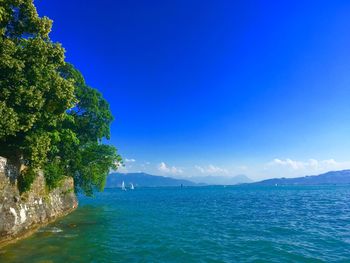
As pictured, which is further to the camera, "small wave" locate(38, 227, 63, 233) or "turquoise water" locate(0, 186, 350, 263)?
"small wave" locate(38, 227, 63, 233)

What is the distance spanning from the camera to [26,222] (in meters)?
23.5

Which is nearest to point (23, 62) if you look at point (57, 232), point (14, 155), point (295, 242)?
point (14, 155)

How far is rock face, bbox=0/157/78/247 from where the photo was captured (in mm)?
20234

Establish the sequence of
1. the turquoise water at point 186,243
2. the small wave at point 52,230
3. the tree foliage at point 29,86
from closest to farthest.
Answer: the turquoise water at point 186,243 → the tree foliage at point 29,86 → the small wave at point 52,230

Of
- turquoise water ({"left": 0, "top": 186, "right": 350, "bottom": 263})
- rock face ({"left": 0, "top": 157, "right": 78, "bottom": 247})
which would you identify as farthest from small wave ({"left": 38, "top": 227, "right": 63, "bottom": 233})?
rock face ({"left": 0, "top": 157, "right": 78, "bottom": 247})

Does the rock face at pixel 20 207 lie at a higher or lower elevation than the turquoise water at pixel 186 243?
higher

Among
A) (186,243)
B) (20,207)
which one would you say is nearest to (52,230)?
(20,207)

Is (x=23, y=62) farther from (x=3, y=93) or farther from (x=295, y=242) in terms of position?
(x=295, y=242)

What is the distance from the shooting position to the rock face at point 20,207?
20234 mm

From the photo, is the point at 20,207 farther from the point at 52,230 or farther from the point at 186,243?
the point at 186,243

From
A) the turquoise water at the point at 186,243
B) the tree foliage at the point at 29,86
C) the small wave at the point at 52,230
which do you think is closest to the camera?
the turquoise water at the point at 186,243

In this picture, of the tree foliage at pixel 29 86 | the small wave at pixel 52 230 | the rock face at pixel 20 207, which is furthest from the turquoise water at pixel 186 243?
the tree foliage at pixel 29 86

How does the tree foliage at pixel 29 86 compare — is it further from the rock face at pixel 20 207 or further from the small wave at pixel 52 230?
the small wave at pixel 52 230

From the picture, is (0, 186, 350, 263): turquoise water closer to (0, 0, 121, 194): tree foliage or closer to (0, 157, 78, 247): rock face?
(0, 157, 78, 247): rock face
